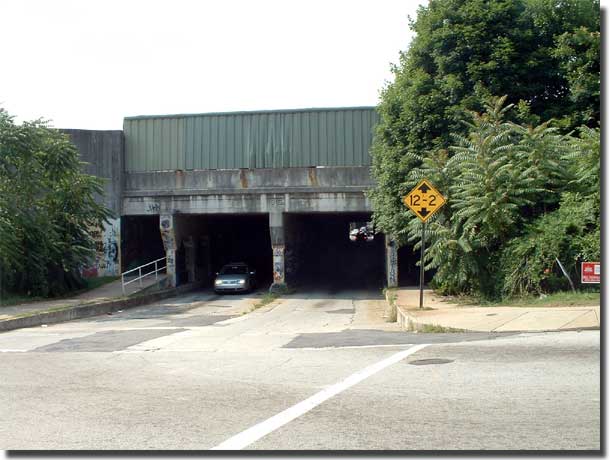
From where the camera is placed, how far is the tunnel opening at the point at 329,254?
38.1 metres

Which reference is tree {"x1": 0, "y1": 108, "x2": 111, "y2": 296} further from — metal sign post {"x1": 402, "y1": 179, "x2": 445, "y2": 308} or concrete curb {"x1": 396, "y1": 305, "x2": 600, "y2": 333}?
metal sign post {"x1": 402, "y1": 179, "x2": 445, "y2": 308}

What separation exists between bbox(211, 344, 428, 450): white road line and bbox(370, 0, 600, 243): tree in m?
14.2

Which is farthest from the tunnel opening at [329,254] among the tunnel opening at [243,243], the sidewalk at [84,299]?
the sidewalk at [84,299]

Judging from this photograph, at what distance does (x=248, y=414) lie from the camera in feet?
27.2

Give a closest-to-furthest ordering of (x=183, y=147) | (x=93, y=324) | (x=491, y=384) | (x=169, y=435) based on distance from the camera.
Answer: (x=169, y=435) < (x=491, y=384) < (x=93, y=324) < (x=183, y=147)

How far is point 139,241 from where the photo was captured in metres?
37.6

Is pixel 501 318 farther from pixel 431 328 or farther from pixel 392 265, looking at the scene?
pixel 392 265

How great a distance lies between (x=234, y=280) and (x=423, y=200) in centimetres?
1629

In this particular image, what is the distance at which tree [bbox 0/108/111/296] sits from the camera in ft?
86.0

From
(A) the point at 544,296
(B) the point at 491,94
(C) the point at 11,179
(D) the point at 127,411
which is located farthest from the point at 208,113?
(D) the point at 127,411

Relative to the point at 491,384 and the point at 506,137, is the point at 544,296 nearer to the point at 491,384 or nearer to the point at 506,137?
the point at 506,137

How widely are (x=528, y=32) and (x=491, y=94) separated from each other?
257 centimetres

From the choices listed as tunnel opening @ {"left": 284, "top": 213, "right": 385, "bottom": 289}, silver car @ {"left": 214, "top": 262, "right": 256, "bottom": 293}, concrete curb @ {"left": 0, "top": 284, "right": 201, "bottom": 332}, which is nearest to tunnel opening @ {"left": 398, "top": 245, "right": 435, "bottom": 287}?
tunnel opening @ {"left": 284, "top": 213, "right": 385, "bottom": 289}

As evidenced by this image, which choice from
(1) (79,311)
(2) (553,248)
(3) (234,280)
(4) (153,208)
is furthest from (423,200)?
(4) (153,208)
